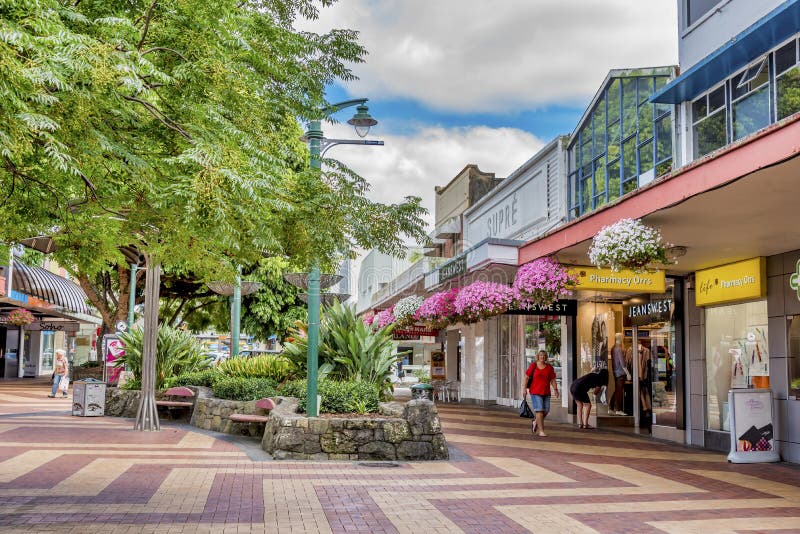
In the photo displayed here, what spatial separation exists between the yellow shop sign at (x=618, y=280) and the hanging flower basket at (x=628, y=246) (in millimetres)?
3158

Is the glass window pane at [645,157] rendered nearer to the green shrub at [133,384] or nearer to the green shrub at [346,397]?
the green shrub at [346,397]

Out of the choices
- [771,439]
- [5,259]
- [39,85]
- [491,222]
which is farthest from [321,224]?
[491,222]

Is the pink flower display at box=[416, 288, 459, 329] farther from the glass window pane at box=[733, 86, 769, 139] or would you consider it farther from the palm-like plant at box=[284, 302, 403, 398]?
the glass window pane at box=[733, 86, 769, 139]

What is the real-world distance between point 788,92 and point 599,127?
7.99 meters

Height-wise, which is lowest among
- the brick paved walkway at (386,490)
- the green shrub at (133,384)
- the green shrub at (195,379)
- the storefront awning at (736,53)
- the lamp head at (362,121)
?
the brick paved walkway at (386,490)

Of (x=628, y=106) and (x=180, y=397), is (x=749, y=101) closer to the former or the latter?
(x=628, y=106)

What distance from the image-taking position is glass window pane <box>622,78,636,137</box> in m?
19.7

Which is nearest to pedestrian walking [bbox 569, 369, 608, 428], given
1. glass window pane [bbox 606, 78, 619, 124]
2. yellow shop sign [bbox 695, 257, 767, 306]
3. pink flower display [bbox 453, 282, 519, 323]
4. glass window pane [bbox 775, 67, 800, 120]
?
pink flower display [bbox 453, 282, 519, 323]

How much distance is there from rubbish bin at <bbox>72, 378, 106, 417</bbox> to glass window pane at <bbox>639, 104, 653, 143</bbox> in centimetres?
1369

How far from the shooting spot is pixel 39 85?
5.45m

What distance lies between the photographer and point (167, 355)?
2039 centimetres

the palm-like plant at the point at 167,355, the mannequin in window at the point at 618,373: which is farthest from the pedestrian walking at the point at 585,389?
the palm-like plant at the point at 167,355

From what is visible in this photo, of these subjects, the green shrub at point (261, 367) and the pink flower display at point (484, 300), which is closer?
the pink flower display at point (484, 300)

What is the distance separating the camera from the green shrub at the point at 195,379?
18.5 meters
